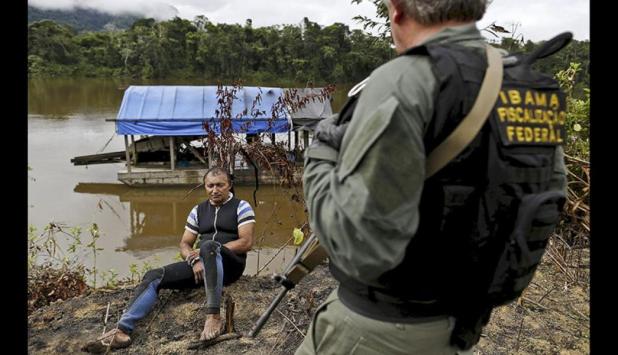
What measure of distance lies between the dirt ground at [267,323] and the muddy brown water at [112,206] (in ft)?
5.01

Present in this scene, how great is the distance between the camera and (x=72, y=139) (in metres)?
20.1

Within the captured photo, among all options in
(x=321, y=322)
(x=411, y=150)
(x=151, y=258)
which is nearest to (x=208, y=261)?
(x=321, y=322)

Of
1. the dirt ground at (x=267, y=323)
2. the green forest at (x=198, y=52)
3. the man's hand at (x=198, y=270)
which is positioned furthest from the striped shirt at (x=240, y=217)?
the green forest at (x=198, y=52)

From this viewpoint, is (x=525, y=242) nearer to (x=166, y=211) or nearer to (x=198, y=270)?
(x=198, y=270)

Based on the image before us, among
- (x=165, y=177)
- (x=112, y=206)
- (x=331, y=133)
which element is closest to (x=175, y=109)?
(x=165, y=177)

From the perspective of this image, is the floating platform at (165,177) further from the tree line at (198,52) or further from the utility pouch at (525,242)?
the tree line at (198,52)

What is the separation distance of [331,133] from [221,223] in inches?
107

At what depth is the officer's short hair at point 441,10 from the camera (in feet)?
3.21

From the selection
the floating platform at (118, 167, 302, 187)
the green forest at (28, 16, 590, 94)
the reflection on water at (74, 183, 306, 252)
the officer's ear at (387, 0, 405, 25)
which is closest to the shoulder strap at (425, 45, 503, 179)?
the officer's ear at (387, 0, 405, 25)

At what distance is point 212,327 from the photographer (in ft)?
10.4

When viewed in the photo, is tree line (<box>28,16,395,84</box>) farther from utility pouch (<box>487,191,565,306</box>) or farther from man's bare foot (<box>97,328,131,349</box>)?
utility pouch (<box>487,191,565,306</box>)

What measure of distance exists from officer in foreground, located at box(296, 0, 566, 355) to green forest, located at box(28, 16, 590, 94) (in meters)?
35.3

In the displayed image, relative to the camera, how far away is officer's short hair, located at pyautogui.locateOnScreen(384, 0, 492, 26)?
3.21 ft
